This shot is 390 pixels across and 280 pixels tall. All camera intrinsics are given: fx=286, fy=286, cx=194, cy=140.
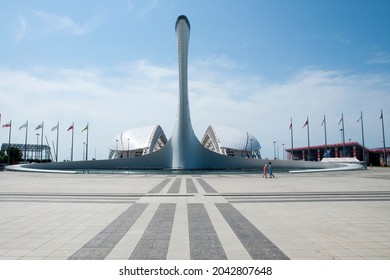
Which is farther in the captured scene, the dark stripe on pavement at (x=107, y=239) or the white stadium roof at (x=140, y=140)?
the white stadium roof at (x=140, y=140)

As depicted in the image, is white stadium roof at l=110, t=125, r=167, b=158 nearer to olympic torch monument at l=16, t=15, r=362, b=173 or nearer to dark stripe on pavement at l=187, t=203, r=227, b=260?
olympic torch monument at l=16, t=15, r=362, b=173

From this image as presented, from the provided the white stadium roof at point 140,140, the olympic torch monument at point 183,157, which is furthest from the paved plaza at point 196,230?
the white stadium roof at point 140,140

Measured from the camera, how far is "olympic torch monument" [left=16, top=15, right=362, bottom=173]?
46000 mm

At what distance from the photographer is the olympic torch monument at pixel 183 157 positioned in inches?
1811

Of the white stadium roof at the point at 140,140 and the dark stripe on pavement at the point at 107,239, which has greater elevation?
the white stadium roof at the point at 140,140

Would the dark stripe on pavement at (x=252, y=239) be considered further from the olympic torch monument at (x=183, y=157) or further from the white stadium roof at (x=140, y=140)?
the white stadium roof at (x=140, y=140)

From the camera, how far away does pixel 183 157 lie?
46938 millimetres

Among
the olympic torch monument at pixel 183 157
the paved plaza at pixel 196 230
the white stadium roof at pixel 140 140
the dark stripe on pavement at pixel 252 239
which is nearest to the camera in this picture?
the dark stripe on pavement at pixel 252 239

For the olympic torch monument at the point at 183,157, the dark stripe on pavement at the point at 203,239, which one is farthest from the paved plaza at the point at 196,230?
the olympic torch monument at the point at 183,157

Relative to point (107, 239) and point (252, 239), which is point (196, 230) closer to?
point (252, 239)

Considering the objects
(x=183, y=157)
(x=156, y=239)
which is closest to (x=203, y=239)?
(x=156, y=239)

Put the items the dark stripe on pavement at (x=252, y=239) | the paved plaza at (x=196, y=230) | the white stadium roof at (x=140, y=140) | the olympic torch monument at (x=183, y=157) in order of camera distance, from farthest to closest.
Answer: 1. the white stadium roof at (x=140, y=140)
2. the olympic torch monument at (x=183, y=157)
3. the paved plaza at (x=196, y=230)
4. the dark stripe on pavement at (x=252, y=239)

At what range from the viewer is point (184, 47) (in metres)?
46.8
